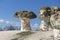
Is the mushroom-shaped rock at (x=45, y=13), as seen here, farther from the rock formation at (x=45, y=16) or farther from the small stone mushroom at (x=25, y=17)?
the small stone mushroom at (x=25, y=17)

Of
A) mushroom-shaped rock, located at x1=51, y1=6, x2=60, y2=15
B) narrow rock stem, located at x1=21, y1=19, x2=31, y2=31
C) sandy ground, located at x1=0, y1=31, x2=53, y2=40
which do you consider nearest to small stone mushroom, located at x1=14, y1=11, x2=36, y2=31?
narrow rock stem, located at x1=21, y1=19, x2=31, y2=31

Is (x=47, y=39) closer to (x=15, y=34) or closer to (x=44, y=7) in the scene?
(x=15, y=34)

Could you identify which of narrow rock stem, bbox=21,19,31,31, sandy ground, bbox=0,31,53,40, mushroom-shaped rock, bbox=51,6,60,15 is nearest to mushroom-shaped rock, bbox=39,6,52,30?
mushroom-shaped rock, bbox=51,6,60,15

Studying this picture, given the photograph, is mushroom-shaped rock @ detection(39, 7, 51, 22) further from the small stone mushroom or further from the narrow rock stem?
the narrow rock stem

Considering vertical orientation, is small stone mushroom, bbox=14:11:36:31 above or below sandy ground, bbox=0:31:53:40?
above

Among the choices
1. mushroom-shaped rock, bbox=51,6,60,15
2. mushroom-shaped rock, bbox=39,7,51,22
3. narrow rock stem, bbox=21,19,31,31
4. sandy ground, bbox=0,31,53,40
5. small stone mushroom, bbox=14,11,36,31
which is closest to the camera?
sandy ground, bbox=0,31,53,40

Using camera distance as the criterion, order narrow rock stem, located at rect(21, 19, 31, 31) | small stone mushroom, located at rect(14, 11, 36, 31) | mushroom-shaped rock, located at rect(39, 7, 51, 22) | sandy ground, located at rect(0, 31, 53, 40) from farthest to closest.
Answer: narrow rock stem, located at rect(21, 19, 31, 31)
small stone mushroom, located at rect(14, 11, 36, 31)
mushroom-shaped rock, located at rect(39, 7, 51, 22)
sandy ground, located at rect(0, 31, 53, 40)

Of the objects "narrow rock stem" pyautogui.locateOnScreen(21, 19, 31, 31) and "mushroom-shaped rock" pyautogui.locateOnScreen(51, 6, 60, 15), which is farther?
"narrow rock stem" pyautogui.locateOnScreen(21, 19, 31, 31)

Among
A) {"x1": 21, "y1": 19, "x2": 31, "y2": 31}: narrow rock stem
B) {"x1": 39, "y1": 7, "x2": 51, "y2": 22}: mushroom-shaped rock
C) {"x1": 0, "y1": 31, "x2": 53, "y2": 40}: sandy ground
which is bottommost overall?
{"x1": 0, "y1": 31, "x2": 53, "y2": 40}: sandy ground

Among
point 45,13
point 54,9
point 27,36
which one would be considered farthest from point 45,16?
point 27,36

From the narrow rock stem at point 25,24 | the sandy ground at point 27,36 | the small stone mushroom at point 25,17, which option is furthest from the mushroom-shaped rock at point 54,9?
the sandy ground at point 27,36

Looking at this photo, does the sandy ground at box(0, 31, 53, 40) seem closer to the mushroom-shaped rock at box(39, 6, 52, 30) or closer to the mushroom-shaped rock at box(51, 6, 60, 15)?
the mushroom-shaped rock at box(39, 6, 52, 30)

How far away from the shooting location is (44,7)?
69.8ft

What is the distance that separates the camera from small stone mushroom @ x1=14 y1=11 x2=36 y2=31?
71.8 ft
